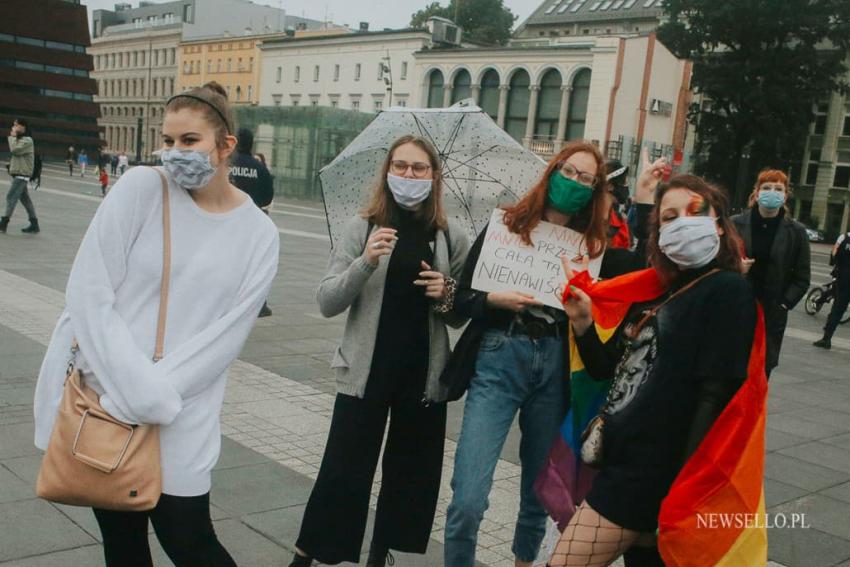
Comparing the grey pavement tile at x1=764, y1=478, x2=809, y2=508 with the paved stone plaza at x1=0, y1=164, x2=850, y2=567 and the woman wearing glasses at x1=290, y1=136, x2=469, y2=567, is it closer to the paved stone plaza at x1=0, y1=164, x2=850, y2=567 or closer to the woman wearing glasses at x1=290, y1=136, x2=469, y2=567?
the paved stone plaza at x1=0, y1=164, x2=850, y2=567

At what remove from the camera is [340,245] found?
3480 millimetres

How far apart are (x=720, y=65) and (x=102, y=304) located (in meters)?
51.0

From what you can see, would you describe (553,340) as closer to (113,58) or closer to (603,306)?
(603,306)

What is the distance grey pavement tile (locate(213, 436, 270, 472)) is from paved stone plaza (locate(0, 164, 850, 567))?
0.01 m

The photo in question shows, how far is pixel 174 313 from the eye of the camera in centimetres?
231

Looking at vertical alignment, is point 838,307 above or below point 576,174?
below

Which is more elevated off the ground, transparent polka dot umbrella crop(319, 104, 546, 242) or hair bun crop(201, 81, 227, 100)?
hair bun crop(201, 81, 227, 100)

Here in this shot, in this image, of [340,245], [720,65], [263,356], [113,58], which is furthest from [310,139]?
[113,58]

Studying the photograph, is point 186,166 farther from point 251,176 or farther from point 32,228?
point 32,228

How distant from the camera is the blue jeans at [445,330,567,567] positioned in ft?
10.4

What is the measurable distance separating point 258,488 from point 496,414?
1751 millimetres

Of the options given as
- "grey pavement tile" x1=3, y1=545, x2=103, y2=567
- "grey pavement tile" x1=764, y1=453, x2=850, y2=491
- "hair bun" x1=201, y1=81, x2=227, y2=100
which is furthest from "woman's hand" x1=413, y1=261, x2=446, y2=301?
"grey pavement tile" x1=764, y1=453, x2=850, y2=491

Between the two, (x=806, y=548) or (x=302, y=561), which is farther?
(x=806, y=548)
